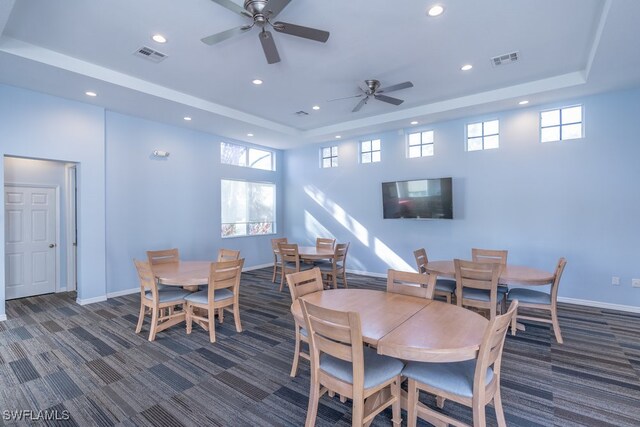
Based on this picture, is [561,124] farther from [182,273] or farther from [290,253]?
[182,273]

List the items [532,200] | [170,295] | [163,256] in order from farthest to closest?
1. [532,200]
2. [163,256]
3. [170,295]

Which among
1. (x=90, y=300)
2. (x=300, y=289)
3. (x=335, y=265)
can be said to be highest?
(x=300, y=289)

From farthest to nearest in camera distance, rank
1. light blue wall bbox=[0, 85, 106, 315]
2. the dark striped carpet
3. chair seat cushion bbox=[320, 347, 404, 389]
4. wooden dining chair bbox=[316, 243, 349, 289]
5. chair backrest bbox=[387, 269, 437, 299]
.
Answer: wooden dining chair bbox=[316, 243, 349, 289]
light blue wall bbox=[0, 85, 106, 315]
chair backrest bbox=[387, 269, 437, 299]
the dark striped carpet
chair seat cushion bbox=[320, 347, 404, 389]

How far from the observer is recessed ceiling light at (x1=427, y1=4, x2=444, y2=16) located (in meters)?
2.85

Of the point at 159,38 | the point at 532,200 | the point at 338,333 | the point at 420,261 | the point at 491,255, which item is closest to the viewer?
the point at 338,333

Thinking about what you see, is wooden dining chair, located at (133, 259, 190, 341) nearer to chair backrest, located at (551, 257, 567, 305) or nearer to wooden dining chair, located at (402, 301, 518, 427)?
wooden dining chair, located at (402, 301, 518, 427)

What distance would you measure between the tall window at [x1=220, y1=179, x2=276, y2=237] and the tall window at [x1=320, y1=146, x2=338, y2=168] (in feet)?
5.33

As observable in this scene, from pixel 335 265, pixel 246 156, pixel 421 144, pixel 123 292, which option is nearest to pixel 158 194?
pixel 123 292

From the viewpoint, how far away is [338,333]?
1.78 metres

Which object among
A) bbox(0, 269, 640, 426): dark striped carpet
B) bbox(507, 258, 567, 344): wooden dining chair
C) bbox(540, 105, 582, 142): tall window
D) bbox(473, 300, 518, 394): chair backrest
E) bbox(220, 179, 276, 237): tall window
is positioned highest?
bbox(540, 105, 582, 142): tall window

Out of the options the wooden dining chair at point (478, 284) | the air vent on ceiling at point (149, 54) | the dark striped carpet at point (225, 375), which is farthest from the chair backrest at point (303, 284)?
the air vent on ceiling at point (149, 54)

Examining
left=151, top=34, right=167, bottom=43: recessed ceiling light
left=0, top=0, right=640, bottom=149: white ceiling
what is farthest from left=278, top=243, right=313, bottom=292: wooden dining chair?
left=151, top=34, right=167, bottom=43: recessed ceiling light

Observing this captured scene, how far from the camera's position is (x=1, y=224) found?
405cm

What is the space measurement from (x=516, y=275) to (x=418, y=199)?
→ 2.68 metres
